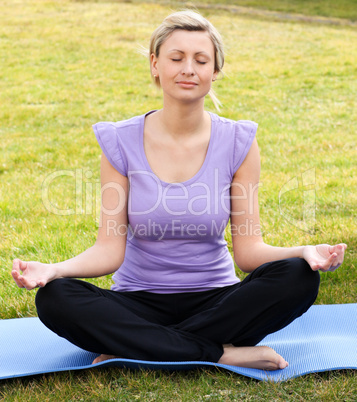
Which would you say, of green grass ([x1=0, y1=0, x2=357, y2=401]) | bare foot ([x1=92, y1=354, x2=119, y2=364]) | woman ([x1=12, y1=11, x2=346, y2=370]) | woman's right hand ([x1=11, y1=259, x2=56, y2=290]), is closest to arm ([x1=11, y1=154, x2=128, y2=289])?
woman ([x1=12, y1=11, x2=346, y2=370])

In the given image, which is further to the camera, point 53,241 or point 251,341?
point 53,241

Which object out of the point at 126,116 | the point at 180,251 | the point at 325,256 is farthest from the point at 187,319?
the point at 126,116

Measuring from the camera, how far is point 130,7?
65.5ft

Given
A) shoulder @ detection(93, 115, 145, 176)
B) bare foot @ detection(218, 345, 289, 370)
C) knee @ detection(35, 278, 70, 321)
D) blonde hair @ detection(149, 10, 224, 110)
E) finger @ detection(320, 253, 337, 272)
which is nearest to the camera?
finger @ detection(320, 253, 337, 272)

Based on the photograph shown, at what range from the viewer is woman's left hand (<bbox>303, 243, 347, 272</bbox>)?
2.48m

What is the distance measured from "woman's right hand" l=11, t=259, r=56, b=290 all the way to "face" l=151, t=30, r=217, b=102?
3.17 ft

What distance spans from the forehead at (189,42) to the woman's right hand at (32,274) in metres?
1.13

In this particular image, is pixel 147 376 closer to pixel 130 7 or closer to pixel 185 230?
pixel 185 230

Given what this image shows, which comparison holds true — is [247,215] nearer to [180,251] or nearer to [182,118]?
[180,251]

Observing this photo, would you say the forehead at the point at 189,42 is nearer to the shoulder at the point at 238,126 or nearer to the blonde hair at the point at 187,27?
the blonde hair at the point at 187,27

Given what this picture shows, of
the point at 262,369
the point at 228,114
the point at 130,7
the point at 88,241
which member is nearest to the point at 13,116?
the point at 228,114

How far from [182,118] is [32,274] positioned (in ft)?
3.36

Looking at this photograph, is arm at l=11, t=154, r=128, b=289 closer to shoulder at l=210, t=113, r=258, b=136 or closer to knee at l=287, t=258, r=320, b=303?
shoulder at l=210, t=113, r=258, b=136

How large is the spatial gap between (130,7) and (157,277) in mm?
18209
